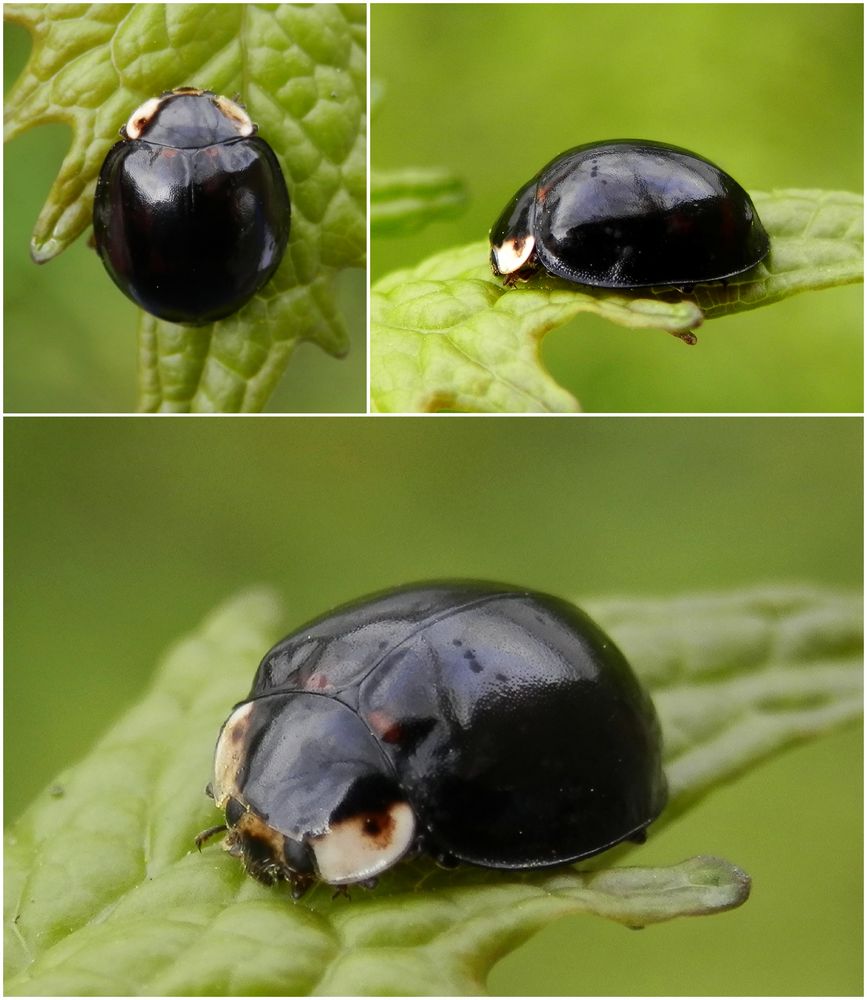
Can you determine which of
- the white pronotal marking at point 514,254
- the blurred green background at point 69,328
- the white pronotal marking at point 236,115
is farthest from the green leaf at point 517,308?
the white pronotal marking at point 236,115

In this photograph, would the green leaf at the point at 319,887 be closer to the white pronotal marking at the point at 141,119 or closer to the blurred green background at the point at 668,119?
the blurred green background at the point at 668,119

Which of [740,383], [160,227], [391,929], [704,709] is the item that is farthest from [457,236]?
[391,929]

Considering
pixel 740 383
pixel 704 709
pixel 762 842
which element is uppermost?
pixel 740 383

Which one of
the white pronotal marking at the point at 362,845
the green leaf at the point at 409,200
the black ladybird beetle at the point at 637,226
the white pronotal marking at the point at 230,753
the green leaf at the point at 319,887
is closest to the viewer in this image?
the green leaf at the point at 319,887

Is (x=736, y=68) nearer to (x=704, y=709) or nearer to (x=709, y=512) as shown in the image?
(x=709, y=512)

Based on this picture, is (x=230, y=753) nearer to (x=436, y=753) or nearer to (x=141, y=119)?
(x=436, y=753)
